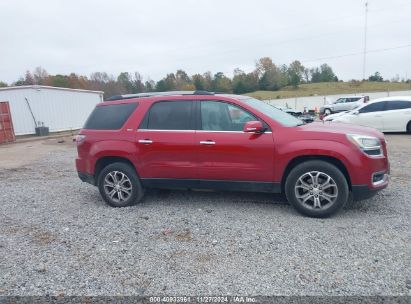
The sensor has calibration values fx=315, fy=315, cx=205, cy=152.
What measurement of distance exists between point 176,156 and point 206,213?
0.97 meters

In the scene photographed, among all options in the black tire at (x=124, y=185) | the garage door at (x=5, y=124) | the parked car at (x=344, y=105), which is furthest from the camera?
the parked car at (x=344, y=105)

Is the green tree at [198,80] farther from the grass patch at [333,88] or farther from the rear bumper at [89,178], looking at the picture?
the rear bumper at [89,178]

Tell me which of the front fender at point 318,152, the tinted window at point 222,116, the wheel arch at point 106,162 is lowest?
the wheel arch at point 106,162

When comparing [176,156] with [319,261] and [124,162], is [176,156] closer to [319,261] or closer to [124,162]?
[124,162]

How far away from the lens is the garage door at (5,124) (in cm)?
1667

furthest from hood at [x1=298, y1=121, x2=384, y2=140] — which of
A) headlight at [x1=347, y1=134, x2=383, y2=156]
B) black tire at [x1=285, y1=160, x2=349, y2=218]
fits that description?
black tire at [x1=285, y1=160, x2=349, y2=218]

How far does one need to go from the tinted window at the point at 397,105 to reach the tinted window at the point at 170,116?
11132 millimetres

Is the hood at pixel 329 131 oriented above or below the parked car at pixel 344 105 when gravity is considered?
above

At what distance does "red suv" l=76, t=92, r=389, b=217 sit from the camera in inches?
166

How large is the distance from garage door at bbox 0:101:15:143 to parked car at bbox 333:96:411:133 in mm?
16643

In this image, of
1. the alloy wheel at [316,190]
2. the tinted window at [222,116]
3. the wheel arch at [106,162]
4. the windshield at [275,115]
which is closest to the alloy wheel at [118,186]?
the wheel arch at [106,162]

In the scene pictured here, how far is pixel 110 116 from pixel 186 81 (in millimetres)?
68521

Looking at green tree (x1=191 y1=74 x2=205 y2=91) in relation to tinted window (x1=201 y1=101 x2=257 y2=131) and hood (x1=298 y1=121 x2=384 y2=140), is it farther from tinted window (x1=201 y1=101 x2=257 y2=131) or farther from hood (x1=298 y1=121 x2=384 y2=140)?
hood (x1=298 y1=121 x2=384 y2=140)

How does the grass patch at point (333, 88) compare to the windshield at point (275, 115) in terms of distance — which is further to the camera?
the grass patch at point (333, 88)
